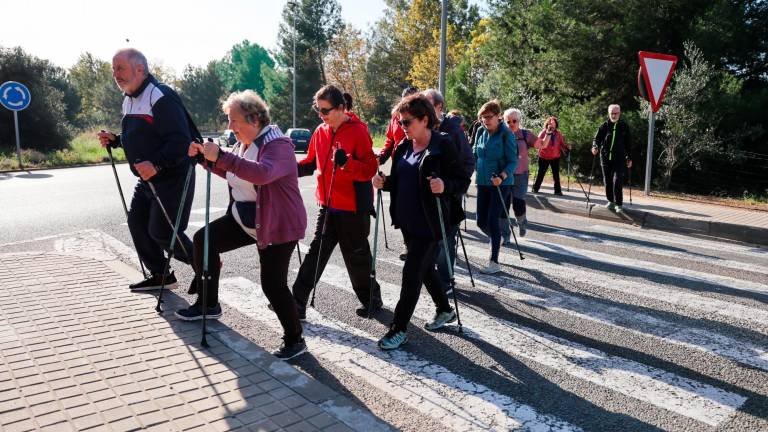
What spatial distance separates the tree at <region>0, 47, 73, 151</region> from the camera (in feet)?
78.6

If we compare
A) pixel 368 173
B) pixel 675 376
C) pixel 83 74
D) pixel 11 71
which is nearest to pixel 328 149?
pixel 368 173

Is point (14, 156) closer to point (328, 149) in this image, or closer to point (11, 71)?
point (11, 71)

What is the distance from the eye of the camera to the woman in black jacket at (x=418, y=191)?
424cm

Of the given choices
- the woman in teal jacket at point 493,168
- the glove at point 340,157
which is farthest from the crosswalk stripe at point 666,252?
the glove at point 340,157

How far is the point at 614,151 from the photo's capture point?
10.3m

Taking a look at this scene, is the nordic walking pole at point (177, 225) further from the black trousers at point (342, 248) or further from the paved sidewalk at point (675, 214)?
the paved sidewalk at point (675, 214)

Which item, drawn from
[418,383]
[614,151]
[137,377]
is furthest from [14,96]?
[418,383]

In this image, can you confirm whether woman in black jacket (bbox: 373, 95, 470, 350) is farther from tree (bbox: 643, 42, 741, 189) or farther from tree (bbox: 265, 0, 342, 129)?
tree (bbox: 265, 0, 342, 129)

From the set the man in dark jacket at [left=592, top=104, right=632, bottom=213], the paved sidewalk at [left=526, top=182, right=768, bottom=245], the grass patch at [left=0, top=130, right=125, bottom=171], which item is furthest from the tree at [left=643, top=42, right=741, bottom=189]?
the grass patch at [left=0, top=130, right=125, bottom=171]

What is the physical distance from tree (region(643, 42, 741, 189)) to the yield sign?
2430 millimetres

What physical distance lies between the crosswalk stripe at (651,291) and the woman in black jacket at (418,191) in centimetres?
257

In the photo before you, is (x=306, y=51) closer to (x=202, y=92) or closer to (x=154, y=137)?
(x=202, y=92)

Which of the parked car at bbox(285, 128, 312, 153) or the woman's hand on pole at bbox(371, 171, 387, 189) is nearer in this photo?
the woman's hand on pole at bbox(371, 171, 387, 189)

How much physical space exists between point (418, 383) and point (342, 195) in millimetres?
1728
